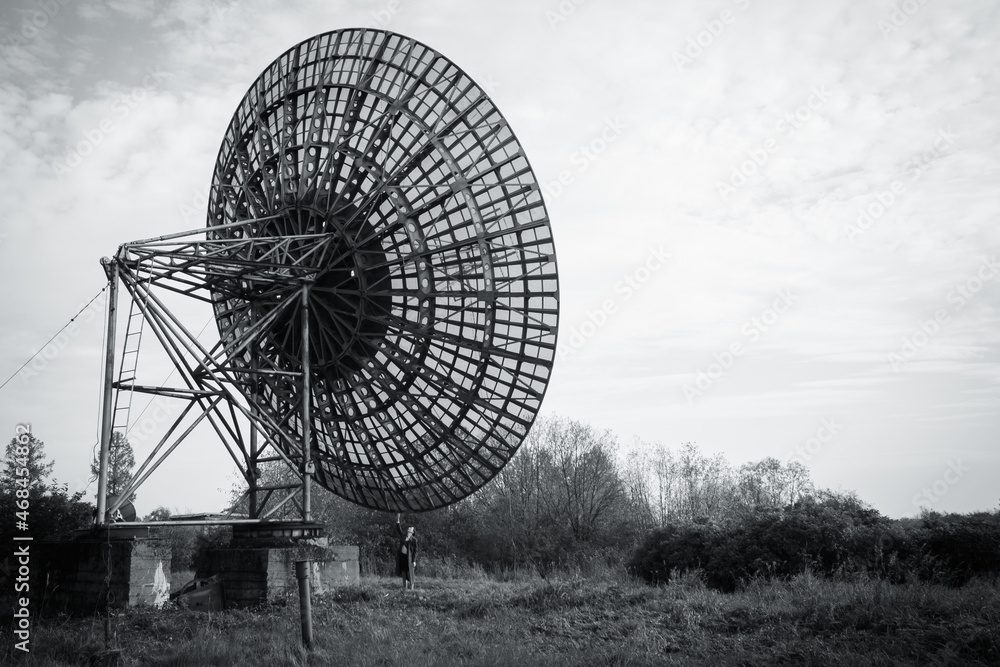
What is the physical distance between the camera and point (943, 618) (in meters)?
11.1

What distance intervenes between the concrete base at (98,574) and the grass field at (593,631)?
76 cm

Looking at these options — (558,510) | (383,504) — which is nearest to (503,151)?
(383,504)

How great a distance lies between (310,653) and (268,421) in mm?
7642

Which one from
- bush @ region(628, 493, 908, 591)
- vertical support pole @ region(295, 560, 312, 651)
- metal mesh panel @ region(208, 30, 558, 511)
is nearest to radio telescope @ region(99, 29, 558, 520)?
metal mesh panel @ region(208, 30, 558, 511)

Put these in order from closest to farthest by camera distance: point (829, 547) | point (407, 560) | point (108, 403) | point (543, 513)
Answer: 1. point (108, 403)
2. point (829, 547)
3. point (407, 560)
4. point (543, 513)

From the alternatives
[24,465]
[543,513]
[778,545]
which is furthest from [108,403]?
[543,513]

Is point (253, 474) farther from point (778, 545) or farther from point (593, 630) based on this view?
point (778, 545)

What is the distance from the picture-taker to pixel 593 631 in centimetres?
1291

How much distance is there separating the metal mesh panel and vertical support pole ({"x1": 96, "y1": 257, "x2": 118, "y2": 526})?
3.34m

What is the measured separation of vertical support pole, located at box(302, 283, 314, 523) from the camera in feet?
57.8

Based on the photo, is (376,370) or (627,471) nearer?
(376,370)

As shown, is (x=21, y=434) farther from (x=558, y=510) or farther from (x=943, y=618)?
(x=558, y=510)

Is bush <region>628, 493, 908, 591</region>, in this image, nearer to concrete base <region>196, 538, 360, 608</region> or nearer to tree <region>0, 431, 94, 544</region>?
concrete base <region>196, 538, 360, 608</region>

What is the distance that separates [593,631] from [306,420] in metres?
8.43
